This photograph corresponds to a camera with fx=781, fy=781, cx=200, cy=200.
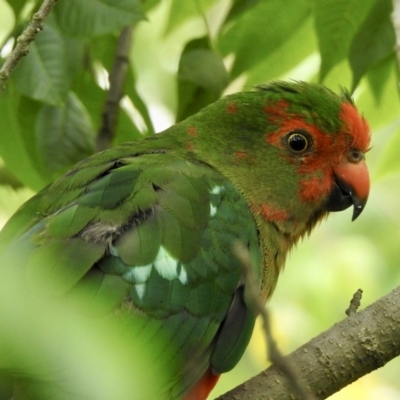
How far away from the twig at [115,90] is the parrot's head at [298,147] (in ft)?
1.00

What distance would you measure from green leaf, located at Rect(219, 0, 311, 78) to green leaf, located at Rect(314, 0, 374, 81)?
8.1 inches

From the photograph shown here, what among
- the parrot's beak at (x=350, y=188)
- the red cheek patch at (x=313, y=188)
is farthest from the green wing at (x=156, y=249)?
the parrot's beak at (x=350, y=188)

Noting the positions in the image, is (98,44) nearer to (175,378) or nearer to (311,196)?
(311,196)

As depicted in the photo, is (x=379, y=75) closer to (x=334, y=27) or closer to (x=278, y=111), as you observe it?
(x=334, y=27)

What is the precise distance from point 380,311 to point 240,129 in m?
1.09

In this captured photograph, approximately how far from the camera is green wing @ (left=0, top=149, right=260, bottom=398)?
2191 mm

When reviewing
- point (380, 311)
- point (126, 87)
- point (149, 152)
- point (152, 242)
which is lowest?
point (380, 311)

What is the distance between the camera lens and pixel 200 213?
249 cm

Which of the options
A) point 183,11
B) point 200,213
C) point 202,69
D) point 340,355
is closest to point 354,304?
point 340,355

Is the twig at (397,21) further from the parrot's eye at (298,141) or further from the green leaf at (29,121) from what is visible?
the green leaf at (29,121)

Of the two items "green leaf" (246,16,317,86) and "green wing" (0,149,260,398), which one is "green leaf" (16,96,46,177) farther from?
"green leaf" (246,16,317,86)

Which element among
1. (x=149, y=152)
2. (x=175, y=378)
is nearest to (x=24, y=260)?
(x=175, y=378)

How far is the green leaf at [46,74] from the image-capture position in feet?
7.93

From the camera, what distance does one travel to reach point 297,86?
304 cm
